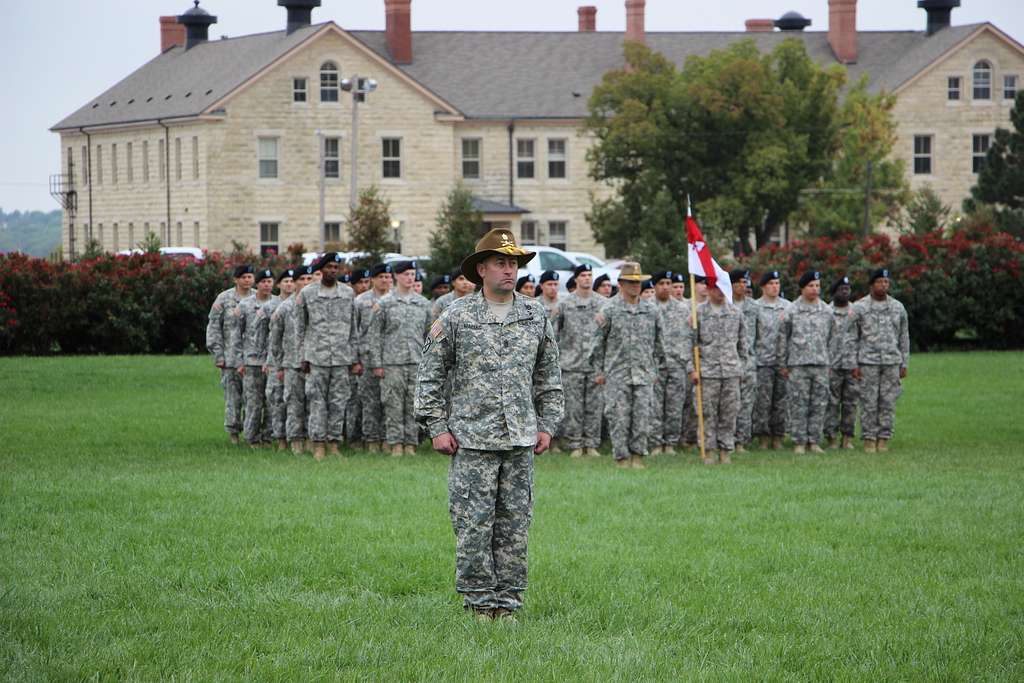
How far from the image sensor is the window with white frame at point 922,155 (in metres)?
69.3

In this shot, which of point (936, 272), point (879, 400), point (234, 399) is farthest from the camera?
point (936, 272)

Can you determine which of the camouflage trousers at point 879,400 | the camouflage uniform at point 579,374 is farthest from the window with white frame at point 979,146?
the camouflage uniform at point 579,374

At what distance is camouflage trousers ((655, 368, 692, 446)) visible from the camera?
20403mm

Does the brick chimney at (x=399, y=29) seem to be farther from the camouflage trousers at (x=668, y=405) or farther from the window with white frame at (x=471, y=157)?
the camouflage trousers at (x=668, y=405)

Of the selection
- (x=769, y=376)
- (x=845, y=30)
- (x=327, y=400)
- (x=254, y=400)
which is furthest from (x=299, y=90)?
(x=327, y=400)

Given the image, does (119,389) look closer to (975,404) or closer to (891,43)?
(975,404)

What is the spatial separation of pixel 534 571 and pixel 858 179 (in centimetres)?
4703

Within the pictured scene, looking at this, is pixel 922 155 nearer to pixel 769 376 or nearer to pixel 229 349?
pixel 769 376

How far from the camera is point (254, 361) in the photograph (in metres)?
20.1

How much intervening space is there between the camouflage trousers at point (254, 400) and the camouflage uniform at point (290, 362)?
71 centimetres

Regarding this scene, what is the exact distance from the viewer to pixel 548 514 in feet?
45.0

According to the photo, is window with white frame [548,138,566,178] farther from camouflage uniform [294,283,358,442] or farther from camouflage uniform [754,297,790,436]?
camouflage uniform [294,283,358,442]

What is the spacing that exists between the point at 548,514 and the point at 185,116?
5229cm

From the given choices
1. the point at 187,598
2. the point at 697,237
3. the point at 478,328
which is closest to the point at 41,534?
the point at 187,598
